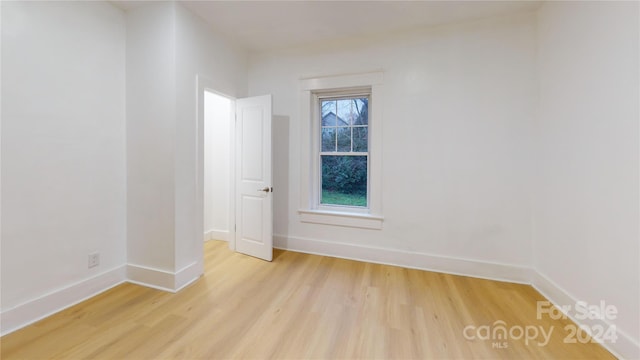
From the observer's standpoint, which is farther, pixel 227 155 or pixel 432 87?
pixel 227 155

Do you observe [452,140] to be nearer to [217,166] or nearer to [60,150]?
[217,166]

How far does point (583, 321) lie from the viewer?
181 cm

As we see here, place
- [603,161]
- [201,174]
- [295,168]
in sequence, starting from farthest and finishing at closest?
[295,168]
[201,174]
[603,161]

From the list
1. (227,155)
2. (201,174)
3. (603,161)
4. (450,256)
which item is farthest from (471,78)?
(227,155)

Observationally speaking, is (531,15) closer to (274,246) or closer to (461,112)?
(461,112)

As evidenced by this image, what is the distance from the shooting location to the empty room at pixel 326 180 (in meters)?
1.67

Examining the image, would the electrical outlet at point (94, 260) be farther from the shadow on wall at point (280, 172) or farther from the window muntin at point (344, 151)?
the window muntin at point (344, 151)

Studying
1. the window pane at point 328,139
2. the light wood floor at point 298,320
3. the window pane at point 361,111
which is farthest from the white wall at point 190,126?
the window pane at point 361,111

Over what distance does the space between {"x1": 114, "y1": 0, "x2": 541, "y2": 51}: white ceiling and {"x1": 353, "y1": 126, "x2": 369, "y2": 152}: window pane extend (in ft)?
3.58

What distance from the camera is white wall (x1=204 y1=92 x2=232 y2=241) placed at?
147 inches

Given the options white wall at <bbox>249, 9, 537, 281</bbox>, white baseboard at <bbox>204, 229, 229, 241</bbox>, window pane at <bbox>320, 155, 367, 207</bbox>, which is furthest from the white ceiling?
white baseboard at <bbox>204, 229, 229, 241</bbox>

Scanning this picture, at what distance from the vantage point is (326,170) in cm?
340

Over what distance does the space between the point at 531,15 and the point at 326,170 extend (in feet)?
8.67

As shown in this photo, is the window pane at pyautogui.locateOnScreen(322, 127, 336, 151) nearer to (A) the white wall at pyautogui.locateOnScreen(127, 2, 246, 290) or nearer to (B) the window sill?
(B) the window sill
